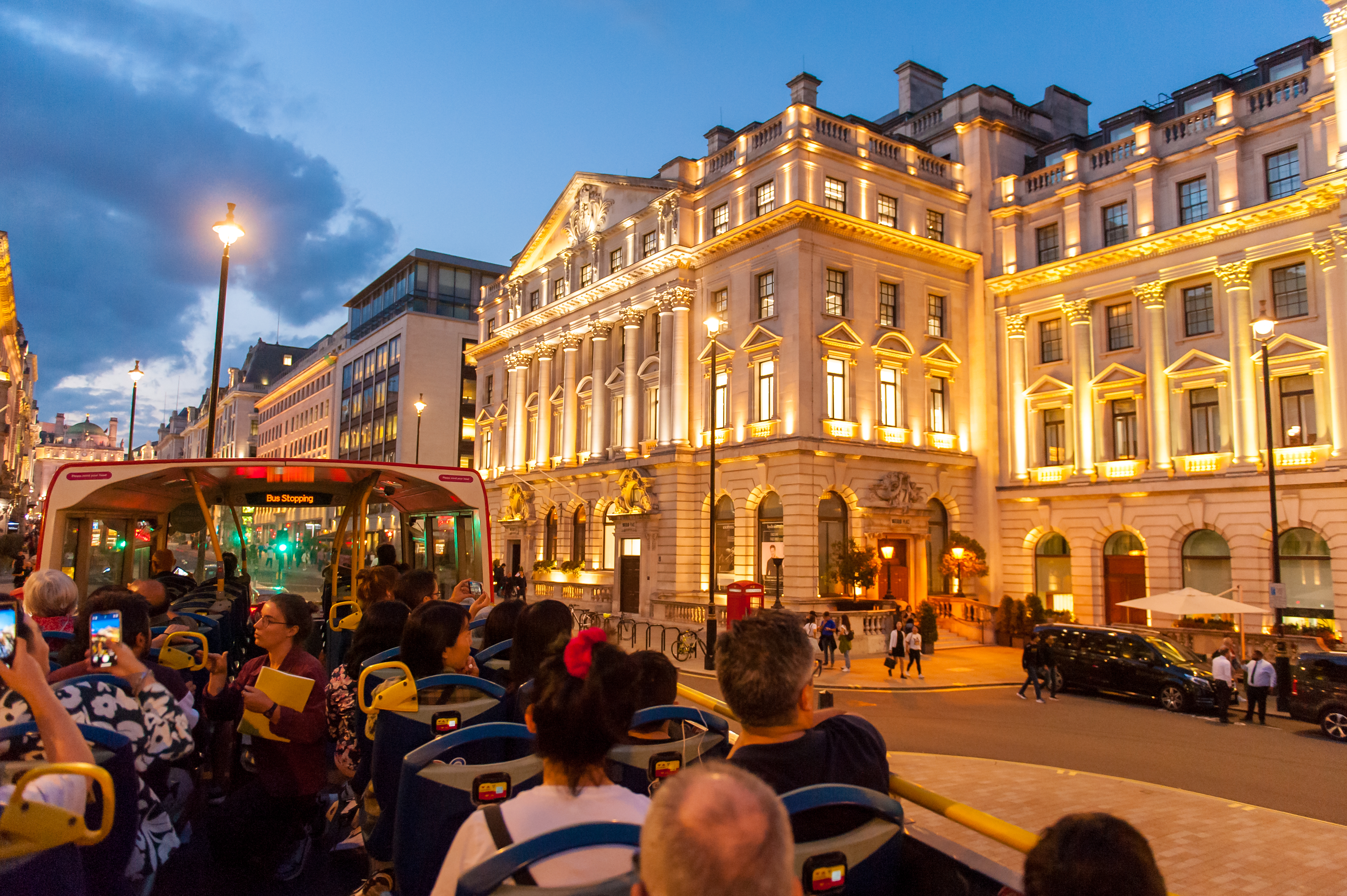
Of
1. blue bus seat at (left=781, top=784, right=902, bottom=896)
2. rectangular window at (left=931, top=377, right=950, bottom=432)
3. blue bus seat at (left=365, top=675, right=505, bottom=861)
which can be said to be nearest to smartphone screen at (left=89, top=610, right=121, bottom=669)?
blue bus seat at (left=365, top=675, right=505, bottom=861)

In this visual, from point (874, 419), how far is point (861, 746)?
31.1 m

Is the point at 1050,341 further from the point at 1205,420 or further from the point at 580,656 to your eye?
the point at 580,656

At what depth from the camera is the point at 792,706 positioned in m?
3.33

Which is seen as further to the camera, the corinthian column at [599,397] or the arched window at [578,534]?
the arched window at [578,534]

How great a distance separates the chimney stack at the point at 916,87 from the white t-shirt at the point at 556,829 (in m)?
45.3

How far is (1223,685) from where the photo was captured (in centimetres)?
1847

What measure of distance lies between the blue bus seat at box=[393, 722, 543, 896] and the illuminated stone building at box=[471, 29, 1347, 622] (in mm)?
27615

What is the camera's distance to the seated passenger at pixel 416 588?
806 cm

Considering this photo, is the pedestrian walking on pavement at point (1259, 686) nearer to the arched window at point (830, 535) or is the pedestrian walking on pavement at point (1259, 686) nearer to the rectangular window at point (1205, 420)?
the rectangular window at point (1205, 420)

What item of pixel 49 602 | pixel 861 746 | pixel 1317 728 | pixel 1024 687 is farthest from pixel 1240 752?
pixel 49 602

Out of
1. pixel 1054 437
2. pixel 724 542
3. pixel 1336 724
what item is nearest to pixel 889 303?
pixel 1054 437

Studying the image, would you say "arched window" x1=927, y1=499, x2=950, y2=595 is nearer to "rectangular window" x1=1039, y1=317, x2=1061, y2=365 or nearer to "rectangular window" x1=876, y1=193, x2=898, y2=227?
"rectangular window" x1=1039, y1=317, x2=1061, y2=365

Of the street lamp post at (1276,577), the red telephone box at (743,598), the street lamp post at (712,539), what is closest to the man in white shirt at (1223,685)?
the street lamp post at (1276,577)

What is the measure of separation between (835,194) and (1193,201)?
1299cm
